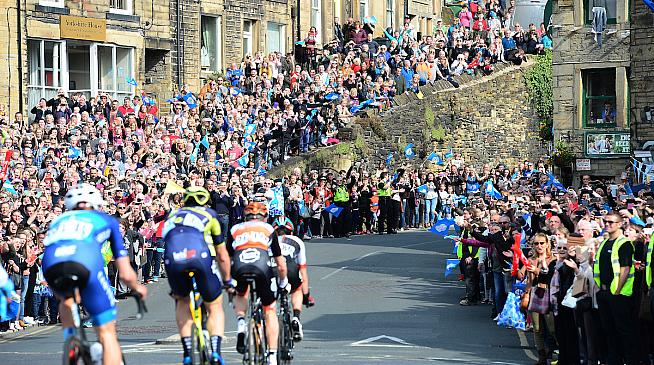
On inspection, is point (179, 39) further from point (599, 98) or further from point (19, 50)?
point (599, 98)

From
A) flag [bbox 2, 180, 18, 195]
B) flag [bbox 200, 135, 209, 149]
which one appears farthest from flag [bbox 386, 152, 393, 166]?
flag [bbox 2, 180, 18, 195]

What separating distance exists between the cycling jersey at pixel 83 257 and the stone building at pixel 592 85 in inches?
1076

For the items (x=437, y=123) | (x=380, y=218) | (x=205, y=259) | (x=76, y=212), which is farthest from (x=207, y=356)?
(x=437, y=123)

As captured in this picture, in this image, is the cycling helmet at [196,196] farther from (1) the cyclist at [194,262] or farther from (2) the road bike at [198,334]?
(2) the road bike at [198,334]

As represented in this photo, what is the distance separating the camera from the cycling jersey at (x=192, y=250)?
1395cm

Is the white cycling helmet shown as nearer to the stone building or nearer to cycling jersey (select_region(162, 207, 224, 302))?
cycling jersey (select_region(162, 207, 224, 302))

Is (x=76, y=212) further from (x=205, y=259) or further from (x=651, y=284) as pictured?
(x=651, y=284)

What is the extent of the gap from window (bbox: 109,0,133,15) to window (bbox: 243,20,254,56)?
288 inches

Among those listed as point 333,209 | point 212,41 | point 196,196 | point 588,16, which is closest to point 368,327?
point 196,196

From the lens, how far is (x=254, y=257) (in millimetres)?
15320

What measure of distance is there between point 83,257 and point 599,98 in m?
29.3

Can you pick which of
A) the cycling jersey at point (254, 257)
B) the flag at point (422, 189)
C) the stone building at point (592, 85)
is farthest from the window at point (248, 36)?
the cycling jersey at point (254, 257)

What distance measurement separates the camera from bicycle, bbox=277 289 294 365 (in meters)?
16.2

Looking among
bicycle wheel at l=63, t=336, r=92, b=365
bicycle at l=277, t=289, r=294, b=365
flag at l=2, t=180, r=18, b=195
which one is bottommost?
bicycle at l=277, t=289, r=294, b=365
